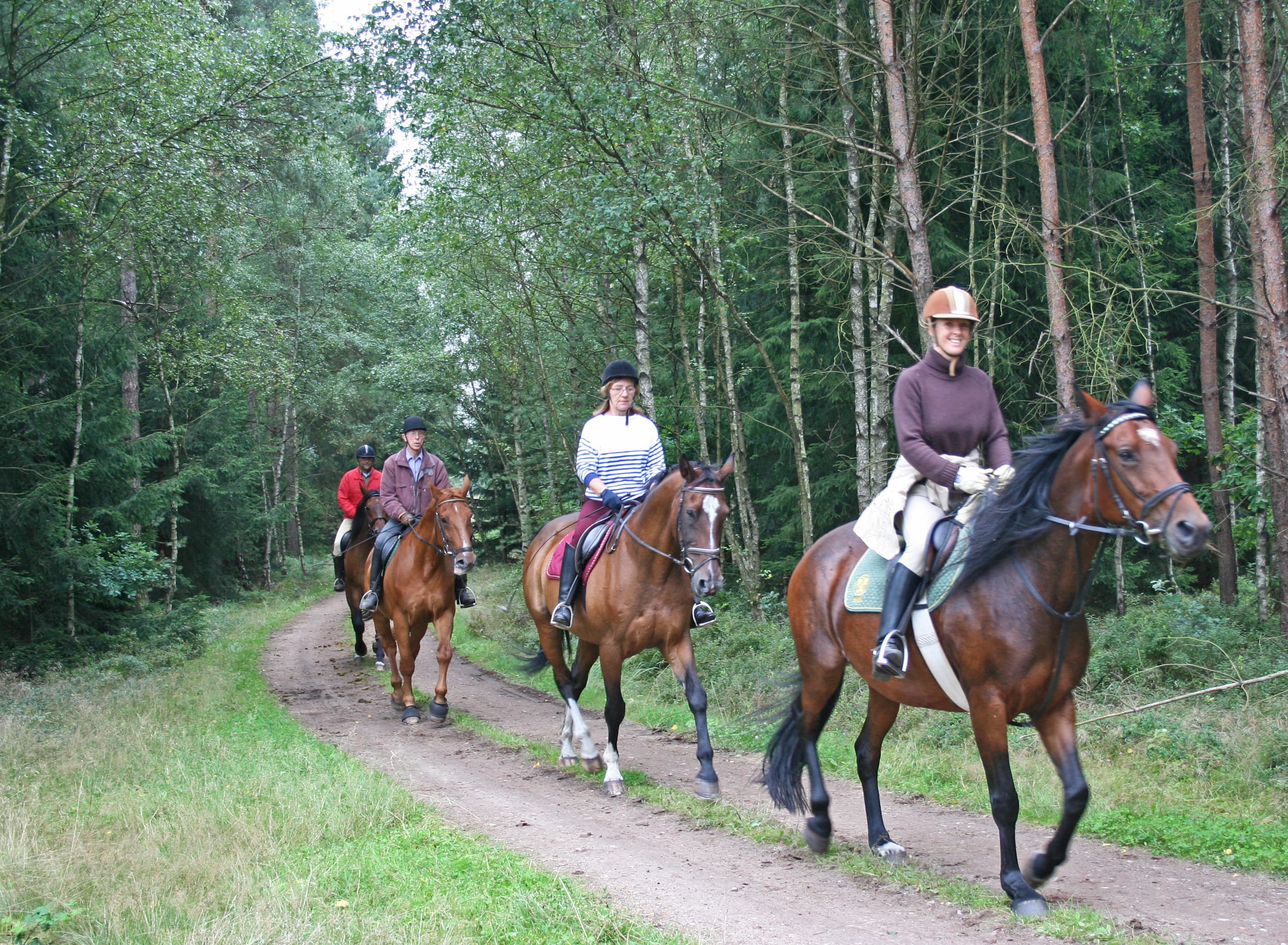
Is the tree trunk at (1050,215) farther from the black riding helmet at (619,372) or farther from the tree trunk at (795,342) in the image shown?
the black riding helmet at (619,372)

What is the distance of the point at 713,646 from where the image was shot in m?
12.9

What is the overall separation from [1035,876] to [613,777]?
3.81 meters

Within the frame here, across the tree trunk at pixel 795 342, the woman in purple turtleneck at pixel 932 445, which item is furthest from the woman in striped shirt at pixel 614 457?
the tree trunk at pixel 795 342

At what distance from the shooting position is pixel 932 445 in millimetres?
5629

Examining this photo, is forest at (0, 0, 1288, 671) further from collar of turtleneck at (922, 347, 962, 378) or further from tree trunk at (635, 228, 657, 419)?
collar of turtleneck at (922, 347, 962, 378)

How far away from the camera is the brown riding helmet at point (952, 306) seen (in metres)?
5.45

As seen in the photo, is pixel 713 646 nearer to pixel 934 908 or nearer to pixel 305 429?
pixel 934 908

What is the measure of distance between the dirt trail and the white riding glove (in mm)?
Result: 2193

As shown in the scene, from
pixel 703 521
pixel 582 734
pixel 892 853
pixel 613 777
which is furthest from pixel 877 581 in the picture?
pixel 582 734

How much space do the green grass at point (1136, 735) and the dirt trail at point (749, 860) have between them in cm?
35

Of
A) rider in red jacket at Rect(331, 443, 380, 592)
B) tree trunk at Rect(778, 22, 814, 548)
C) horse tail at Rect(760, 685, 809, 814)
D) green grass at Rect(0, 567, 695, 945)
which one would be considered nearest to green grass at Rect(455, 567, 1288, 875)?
horse tail at Rect(760, 685, 809, 814)

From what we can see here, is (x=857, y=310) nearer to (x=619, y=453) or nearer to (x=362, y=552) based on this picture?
(x=619, y=453)

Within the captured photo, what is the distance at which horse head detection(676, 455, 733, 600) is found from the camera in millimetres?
7078

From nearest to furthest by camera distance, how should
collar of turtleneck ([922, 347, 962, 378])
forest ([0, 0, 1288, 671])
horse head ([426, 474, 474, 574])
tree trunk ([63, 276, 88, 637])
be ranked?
collar of turtleneck ([922, 347, 962, 378]) → forest ([0, 0, 1288, 671]) → horse head ([426, 474, 474, 574]) → tree trunk ([63, 276, 88, 637])
